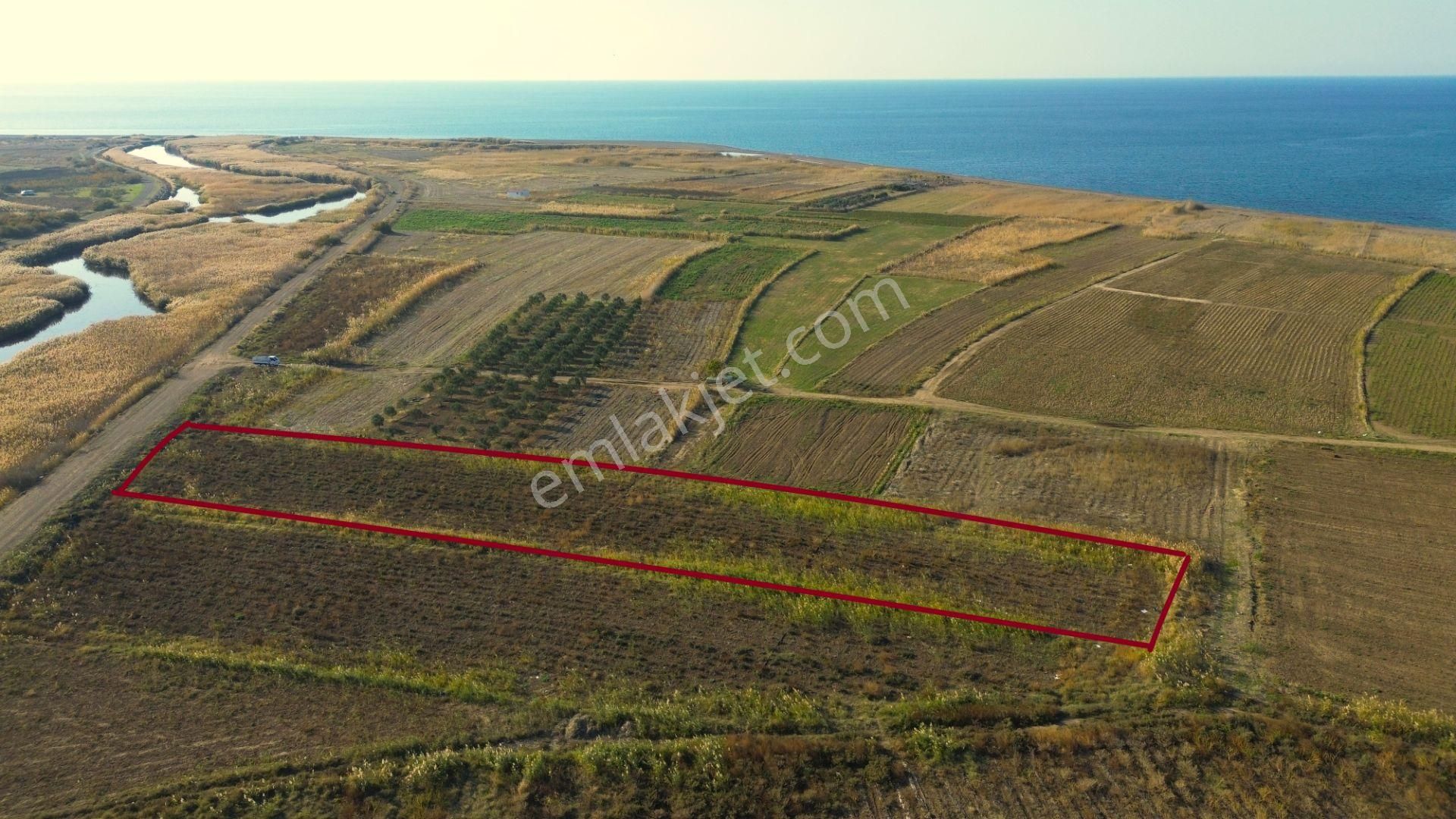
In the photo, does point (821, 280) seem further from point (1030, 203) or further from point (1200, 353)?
point (1030, 203)

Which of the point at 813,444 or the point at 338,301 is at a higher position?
the point at 338,301

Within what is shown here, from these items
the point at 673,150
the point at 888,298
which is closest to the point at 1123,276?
the point at 888,298

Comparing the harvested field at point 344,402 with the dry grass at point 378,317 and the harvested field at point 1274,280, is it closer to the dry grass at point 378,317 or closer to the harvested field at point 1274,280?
the dry grass at point 378,317

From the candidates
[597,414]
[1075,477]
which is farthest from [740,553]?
[1075,477]

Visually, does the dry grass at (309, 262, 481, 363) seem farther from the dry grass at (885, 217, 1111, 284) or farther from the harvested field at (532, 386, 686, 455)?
the dry grass at (885, 217, 1111, 284)

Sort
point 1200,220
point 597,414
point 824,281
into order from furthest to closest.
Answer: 1. point 1200,220
2. point 824,281
3. point 597,414

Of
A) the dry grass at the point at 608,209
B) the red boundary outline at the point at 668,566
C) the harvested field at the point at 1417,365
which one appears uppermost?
the dry grass at the point at 608,209

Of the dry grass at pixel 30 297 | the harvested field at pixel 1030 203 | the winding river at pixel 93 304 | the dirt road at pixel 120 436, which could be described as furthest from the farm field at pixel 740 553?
the harvested field at pixel 1030 203
